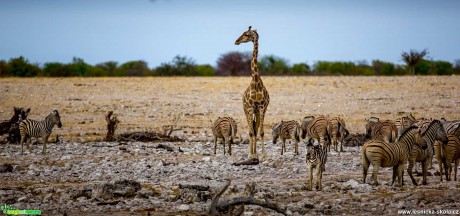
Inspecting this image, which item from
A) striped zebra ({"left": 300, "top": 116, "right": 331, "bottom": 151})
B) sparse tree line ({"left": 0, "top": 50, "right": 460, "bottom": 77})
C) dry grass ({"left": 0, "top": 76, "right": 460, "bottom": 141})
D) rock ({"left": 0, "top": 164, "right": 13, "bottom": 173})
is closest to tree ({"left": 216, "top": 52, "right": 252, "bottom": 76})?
sparse tree line ({"left": 0, "top": 50, "right": 460, "bottom": 77})

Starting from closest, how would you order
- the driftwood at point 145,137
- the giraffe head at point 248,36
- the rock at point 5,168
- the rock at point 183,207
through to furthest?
1. the rock at point 183,207
2. the rock at point 5,168
3. the giraffe head at point 248,36
4. the driftwood at point 145,137

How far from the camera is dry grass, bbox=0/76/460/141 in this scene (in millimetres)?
23625

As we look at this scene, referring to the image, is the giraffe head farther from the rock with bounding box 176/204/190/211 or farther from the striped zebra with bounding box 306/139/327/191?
the rock with bounding box 176/204/190/211

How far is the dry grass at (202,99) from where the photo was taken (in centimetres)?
2362

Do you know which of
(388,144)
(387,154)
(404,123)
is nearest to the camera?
(387,154)

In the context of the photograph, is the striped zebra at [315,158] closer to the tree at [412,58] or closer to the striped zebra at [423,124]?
the striped zebra at [423,124]

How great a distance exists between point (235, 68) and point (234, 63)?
0.47 meters

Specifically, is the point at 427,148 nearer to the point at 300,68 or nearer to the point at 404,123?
the point at 404,123

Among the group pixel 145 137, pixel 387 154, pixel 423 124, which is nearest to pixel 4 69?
Result: pixel 145 137

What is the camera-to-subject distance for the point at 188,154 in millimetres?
17219

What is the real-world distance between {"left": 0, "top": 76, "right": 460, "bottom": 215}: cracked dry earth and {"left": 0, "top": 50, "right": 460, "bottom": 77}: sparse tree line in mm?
6984

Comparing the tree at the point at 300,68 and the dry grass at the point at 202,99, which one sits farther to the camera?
the tree at the point at 300,68

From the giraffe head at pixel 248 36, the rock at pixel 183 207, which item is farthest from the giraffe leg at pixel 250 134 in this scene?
the rock at pixel 183 207

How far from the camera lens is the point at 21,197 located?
39.5ft
